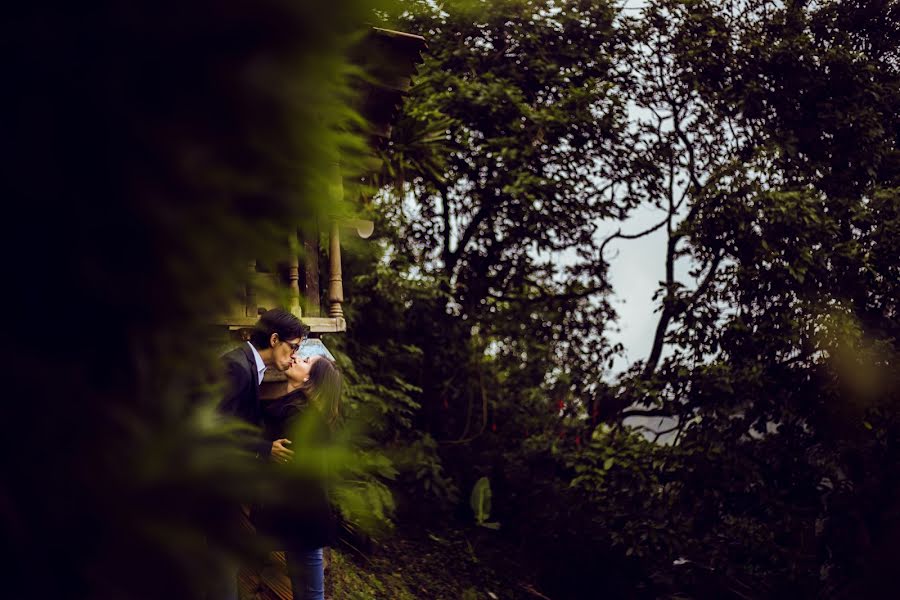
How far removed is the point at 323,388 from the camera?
4395 millimetres

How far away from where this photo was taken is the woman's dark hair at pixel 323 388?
4.37 m

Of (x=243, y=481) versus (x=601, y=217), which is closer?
(x=243, y=481)

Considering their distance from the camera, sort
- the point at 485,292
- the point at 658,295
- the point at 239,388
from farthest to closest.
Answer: the point at 485,292 < the point at 658,295 < the point at 239,388

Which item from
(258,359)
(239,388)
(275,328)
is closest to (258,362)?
(258,359)

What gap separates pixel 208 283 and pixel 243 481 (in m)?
0.33

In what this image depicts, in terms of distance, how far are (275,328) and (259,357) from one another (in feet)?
0.56

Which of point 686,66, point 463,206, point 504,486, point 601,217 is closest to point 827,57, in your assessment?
point 686,66

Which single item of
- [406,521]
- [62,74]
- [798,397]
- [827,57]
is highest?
[827,57]

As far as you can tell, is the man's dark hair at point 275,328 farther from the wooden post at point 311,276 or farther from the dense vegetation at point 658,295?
the dense vegetation at point 658,295

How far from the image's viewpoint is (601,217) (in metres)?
11.8

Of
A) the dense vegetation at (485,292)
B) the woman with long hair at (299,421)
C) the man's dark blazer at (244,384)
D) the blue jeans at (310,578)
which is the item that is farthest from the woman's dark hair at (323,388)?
the dense vegetation at (485,292)

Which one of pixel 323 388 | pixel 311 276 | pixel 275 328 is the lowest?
pixel 323 388

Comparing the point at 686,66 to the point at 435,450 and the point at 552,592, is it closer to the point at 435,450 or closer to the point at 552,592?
the point at 435,450

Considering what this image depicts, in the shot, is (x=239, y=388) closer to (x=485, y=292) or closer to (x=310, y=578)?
(x=310, y=578)
